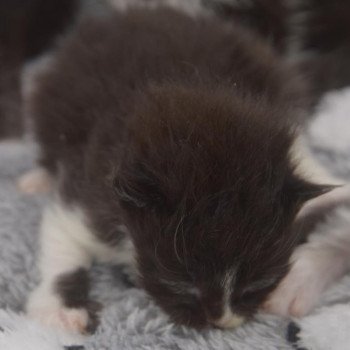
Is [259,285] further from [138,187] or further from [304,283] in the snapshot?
[138,187]

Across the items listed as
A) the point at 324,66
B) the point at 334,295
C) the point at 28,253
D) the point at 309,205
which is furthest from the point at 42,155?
the point at 324,66

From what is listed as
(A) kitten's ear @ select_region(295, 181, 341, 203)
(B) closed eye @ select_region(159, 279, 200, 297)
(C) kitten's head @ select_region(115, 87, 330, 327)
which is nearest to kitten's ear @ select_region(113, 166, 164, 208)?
(C) kitten's head @ select_region(115, 87, 330, 327)

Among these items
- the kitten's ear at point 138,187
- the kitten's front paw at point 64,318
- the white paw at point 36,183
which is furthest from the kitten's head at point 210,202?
the white paw at point 36,183

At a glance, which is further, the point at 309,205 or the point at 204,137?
the point at 309,205

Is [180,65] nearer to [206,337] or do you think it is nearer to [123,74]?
[123,74]

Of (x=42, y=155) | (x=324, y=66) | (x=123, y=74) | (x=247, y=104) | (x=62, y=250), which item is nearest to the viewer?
(x=247, y=104)

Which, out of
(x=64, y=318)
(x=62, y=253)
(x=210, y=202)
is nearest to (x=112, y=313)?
(x=64, y=318)

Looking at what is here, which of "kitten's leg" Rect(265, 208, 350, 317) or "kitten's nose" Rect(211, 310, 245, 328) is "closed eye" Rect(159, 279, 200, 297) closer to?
"kitten's nose" Rect(211, 310, 245, 328)

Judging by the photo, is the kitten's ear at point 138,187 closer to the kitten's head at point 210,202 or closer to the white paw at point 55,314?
the kitten's head at point 210,202
